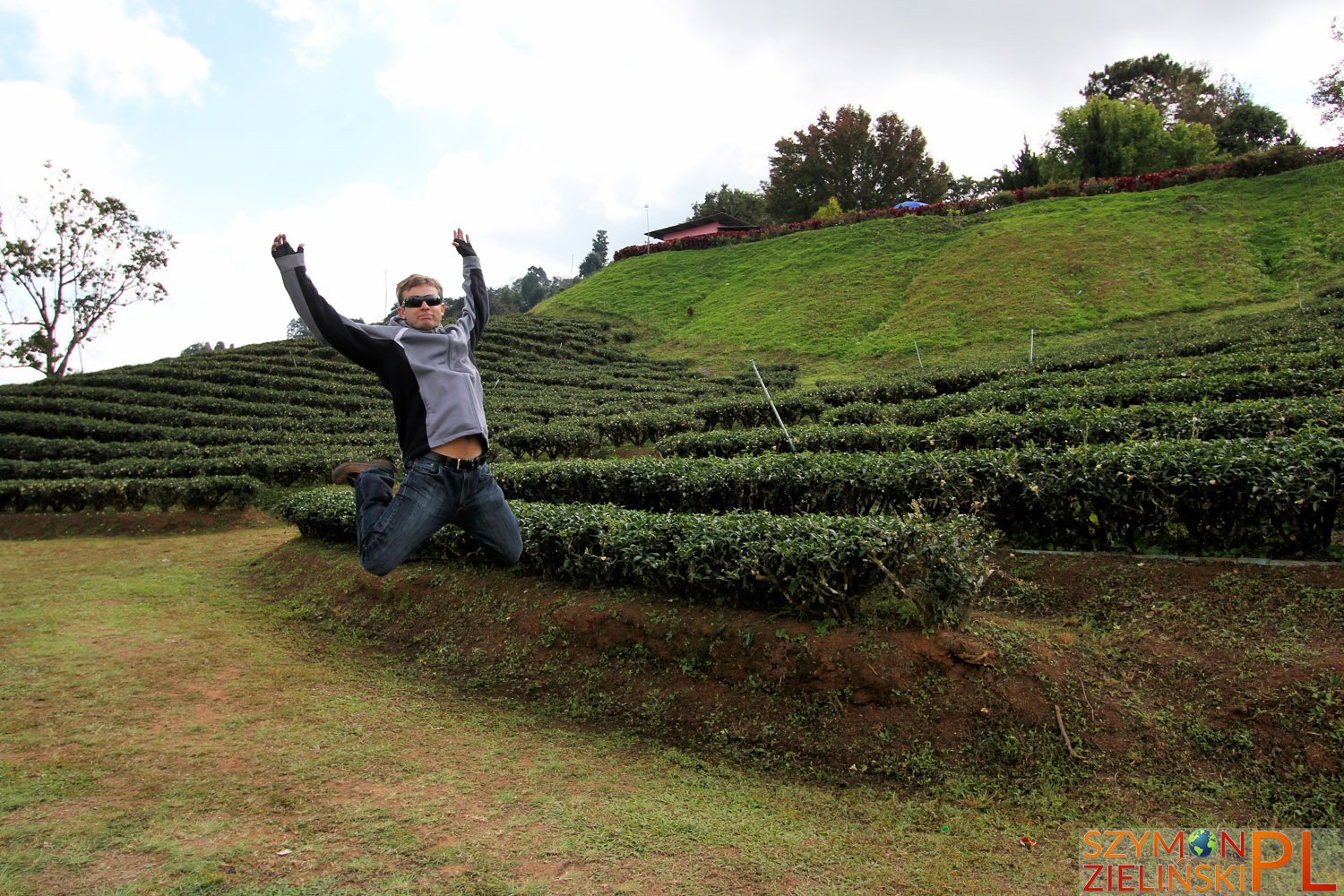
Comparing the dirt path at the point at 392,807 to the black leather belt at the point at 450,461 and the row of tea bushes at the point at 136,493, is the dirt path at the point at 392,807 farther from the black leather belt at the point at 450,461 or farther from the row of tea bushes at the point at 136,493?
the row of tea bushes at the point at 136,493

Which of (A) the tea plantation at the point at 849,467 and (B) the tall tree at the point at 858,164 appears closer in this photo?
(A) the tea plantation at the point at 849,467

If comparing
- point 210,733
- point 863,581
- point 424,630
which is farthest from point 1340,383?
point 210,733

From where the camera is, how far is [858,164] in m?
58.4

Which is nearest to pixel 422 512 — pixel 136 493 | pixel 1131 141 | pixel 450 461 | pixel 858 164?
pixel 450 461

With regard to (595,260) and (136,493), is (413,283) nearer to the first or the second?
(136,493)

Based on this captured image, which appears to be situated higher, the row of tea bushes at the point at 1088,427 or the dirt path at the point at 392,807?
the row of tea bushes at the point at 1088,427

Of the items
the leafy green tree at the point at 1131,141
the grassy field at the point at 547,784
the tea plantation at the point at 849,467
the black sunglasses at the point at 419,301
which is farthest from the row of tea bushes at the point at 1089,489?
the leafy green tree at the point at 1131,141

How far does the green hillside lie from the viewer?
27125 millimetres

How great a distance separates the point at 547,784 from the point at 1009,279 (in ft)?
108

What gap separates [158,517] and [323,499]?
17.3 ft

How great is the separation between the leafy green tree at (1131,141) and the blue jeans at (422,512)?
5166cm

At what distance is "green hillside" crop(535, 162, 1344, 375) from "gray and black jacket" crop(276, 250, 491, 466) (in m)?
24.2

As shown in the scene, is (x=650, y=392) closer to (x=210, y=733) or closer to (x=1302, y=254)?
(x=210, y=733)

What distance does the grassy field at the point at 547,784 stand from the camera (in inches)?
126
